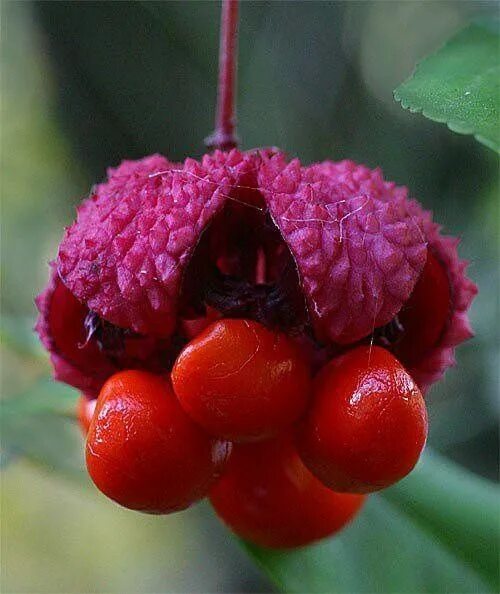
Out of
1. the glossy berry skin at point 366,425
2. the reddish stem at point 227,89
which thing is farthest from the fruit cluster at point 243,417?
the reddish stem at point 227,89

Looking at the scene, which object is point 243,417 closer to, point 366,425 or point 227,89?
point 366,425

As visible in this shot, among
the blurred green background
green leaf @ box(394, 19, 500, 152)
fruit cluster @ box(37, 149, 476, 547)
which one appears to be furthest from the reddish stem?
the blurred green background

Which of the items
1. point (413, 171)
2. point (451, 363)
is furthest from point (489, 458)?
point (451, 363)

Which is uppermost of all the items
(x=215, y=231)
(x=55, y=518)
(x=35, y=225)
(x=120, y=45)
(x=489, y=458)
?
(x=215, y=231)

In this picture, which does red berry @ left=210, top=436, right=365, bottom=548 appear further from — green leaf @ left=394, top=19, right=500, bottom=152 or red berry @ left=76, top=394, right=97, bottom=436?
green leaf @ left=394, top=19, right=500, bottom=152

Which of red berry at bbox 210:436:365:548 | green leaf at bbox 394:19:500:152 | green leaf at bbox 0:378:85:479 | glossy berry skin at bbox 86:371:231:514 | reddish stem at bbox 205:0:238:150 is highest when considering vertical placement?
green leaf at bbox 394:19:500:152

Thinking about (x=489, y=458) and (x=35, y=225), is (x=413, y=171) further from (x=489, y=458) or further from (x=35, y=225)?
(x=35, y=225)

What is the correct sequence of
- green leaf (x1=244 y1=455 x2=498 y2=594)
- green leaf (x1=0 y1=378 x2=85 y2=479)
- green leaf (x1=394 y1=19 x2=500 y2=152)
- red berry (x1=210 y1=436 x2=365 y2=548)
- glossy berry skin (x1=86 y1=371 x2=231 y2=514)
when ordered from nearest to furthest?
green leaf (x1=394 y1=19 x2=500 y2=152), glossy berry skin (x1=86 y1=371 x2=231 y2=514), red berry (x1=210 y1=436 x2=365 y2=548), green leaf (x1=244 y1=455 x2=498 y2=594), green leaf (x1=0 y1=378 x2=85 y2=479)
